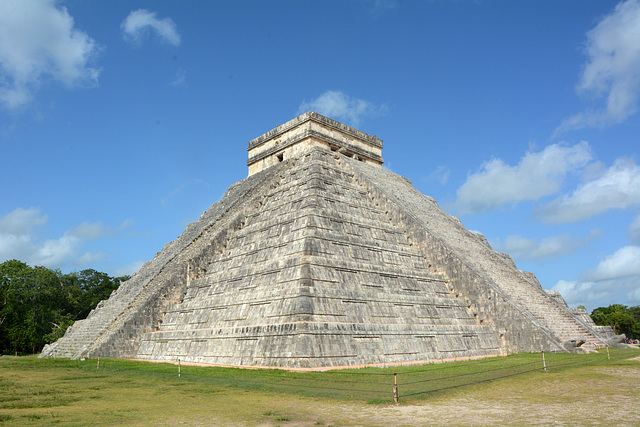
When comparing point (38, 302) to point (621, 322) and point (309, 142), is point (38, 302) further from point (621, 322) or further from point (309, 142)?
point (621, 322)

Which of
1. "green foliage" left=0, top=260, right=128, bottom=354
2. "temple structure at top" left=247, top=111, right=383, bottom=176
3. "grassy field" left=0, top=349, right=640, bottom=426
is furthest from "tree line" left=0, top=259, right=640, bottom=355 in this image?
"grassy field" left=0, top=349, right=640, bottom=426

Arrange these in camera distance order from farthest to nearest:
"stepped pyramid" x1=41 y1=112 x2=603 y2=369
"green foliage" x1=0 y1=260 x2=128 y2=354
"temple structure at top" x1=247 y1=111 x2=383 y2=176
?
"green foliage" x1=0 y1=260 x2=128 y2=354 → "temple structure at top" x1=247 y1=111 x2=383 y2=176 → "stepped pyramid" x1=41 y1=112 x2=603 y2=369

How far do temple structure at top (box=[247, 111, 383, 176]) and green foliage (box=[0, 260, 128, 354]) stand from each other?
21189 millimetres

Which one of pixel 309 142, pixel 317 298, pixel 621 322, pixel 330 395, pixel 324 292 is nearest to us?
pixel 330 395

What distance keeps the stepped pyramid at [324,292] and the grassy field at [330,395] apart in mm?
1402

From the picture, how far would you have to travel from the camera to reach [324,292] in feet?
49.4

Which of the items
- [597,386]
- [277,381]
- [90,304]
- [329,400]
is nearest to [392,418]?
[329,400]

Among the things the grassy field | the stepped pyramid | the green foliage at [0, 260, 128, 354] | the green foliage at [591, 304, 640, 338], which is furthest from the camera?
the green foliage at [591, 304, 640, 338]

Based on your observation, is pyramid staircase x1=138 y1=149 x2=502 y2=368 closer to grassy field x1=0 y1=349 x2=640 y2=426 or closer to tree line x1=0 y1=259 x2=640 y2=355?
grassy field x1=0 y1=349 x2=640 y2=426

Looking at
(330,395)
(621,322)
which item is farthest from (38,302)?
(621,322)

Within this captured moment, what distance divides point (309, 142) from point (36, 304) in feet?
94.6

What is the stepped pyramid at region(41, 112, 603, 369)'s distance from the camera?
14.7 meters

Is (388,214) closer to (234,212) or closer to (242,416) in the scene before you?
(234,212)

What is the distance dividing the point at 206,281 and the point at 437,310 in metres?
9.65
